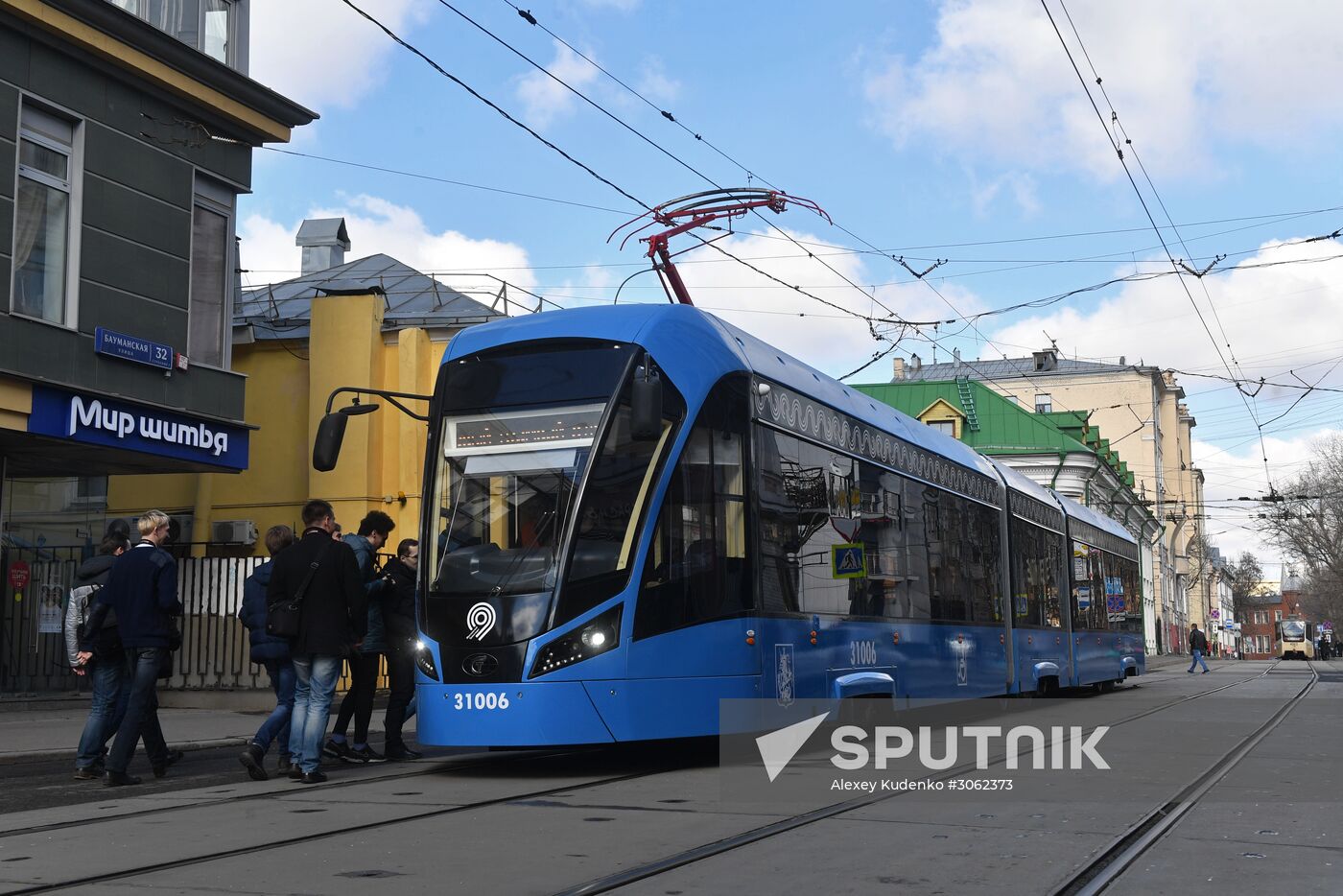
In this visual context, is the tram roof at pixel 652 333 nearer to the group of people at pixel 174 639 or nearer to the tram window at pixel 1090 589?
the group of people at pixel 174 639

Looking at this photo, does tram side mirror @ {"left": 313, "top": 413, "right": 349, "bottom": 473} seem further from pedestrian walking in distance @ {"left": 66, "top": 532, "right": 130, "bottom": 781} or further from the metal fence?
the metal fence

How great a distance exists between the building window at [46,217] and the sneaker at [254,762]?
7822 mm

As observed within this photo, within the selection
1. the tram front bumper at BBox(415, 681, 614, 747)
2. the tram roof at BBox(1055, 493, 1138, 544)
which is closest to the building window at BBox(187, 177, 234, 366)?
the tram front bumper at BBox(415, 681, 614, 747)

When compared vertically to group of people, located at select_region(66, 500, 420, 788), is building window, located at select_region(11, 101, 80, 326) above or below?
above

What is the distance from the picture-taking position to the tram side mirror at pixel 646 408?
956 centimetres

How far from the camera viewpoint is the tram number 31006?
9.52m

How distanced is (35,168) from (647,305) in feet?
28.8

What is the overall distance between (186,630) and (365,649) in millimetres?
10431

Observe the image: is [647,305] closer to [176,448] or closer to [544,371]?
[544,371]

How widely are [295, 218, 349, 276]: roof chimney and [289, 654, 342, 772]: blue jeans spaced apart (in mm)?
24565

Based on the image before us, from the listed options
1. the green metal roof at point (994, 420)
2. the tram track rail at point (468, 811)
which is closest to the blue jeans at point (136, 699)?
the tram track rail at point (468, 811)

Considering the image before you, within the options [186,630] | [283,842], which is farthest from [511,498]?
[186,630]

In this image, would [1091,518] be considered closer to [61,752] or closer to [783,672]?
[783,672]

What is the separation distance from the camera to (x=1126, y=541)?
29.6 metres
